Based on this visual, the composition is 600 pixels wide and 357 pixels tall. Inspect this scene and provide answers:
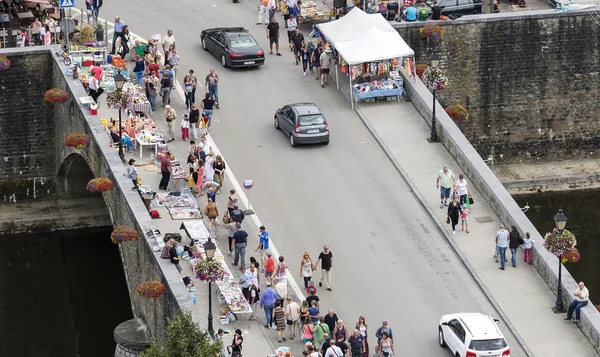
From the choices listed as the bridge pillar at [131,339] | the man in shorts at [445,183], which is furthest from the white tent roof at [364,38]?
the bridge pillar at [131,339]

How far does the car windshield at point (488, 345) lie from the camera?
4684cm

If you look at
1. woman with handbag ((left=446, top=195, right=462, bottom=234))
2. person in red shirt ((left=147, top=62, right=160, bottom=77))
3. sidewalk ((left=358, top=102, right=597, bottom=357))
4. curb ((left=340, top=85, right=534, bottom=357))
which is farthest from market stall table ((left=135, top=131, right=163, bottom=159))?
woman with handbag ((left=446, top=195, right=462, bottom=234))

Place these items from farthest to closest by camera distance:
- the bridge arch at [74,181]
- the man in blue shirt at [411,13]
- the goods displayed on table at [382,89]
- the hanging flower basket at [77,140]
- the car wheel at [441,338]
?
the man in blue shirt at [411,13] → the bridge arch at [74,181] → the goods displayed on table at [382,89] → the hanging flower basket at [77,140] → the car wheel at [441,338]

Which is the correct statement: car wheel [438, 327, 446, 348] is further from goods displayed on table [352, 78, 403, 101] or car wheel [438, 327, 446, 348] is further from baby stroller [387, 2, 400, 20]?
baby stroller [387, 2, 400, 20]

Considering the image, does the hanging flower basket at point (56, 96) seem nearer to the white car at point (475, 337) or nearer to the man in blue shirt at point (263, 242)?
the man in blue shirt at point (263, 242)

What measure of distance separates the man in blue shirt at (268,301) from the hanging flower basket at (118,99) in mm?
12213

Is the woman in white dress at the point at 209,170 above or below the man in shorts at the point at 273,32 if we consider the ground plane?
below

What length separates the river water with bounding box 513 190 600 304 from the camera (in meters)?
62.1

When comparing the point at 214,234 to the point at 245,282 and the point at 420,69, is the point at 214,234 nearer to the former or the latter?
the point at 245,282

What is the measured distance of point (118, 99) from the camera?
58.9 m

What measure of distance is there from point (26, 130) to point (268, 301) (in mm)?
23502

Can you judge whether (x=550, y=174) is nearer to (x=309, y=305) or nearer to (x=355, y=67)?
(x=355, y=67)

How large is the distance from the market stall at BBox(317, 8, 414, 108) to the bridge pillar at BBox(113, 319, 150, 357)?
52.4 ft

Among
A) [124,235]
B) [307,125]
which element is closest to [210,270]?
[124,235]
